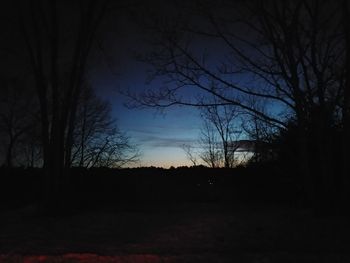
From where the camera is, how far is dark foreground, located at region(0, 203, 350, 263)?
789 centimetres

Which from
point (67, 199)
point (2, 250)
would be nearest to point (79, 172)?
point (67, 199)

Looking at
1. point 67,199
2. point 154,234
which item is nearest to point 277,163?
point 67,199

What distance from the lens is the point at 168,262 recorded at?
7508mm

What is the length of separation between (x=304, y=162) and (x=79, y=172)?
14.2 m

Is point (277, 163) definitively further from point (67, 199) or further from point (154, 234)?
point (154, 234)

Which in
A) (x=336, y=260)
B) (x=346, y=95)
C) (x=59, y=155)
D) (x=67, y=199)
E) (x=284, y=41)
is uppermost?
(x=284, y=41)

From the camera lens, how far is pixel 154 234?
11.2m

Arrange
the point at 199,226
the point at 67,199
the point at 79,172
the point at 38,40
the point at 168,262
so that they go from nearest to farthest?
the point at 168,262 < the point at 199,226 < the point at 38,40 < the point at 67,199 < the point at 79,172

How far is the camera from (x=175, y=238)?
10461mm

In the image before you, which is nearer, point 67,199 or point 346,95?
point 346,95

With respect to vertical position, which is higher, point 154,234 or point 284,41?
point 284,41

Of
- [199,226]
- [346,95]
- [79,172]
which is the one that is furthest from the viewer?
[79,172]

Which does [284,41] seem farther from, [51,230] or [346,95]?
[51,230]

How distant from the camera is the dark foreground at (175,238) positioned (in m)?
7.89
